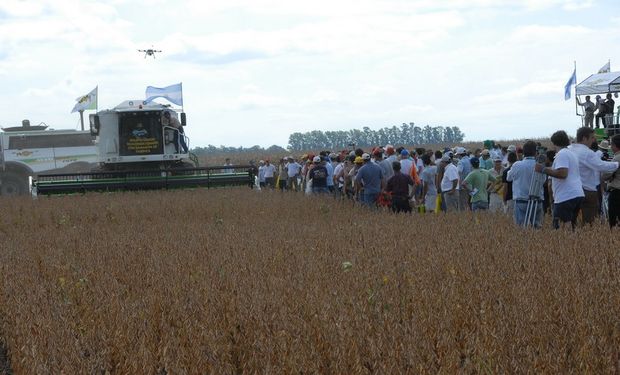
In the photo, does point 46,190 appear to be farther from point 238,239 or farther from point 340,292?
point 340,292

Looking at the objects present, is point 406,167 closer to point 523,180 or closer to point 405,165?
point 405,165

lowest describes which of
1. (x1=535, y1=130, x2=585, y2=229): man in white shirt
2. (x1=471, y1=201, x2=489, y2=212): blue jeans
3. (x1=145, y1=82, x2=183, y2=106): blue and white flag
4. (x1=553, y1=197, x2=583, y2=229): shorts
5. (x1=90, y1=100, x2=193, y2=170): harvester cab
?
(x1=471, y1=201, x2=489, y2=212): blue jeans

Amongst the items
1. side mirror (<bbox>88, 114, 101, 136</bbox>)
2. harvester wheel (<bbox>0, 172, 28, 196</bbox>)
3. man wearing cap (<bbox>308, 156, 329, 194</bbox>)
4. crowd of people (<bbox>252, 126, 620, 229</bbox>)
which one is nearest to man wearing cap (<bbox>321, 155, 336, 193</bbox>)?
crowd of people (<bbox>252, 126, 620, 229</bbox>)

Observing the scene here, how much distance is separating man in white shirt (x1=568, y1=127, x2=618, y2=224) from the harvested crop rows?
2.96 feet

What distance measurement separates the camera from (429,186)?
17.4 metres

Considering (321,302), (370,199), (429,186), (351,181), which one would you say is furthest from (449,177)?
(321,302)

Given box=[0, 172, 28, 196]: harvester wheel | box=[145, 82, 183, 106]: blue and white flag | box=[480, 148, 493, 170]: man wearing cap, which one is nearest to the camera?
box=[480, 148, 493, 170]: man wearing cap

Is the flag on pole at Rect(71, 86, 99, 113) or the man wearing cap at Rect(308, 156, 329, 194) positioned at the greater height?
the flag on pole at Rect(71, 86, 99, 113)

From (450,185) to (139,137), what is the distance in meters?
12.9

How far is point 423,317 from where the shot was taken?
5547 millimetres

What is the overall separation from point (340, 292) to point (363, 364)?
6.99 ft

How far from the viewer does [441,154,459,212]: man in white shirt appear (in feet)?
53.5

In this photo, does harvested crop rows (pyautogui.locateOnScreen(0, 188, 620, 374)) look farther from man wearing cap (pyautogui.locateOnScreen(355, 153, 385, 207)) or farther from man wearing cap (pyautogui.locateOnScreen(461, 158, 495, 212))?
man wearing cap (pyautogui.locateOnScreen(355, 153, 385, 207))

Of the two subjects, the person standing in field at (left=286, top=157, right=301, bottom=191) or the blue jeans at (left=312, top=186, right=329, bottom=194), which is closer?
the blue jeans at (left=312, top=186, right=329, bottom=194)
